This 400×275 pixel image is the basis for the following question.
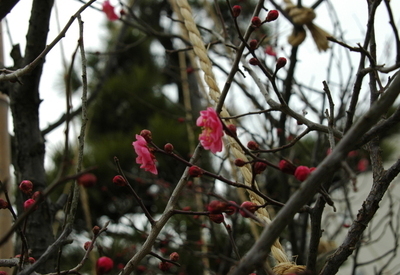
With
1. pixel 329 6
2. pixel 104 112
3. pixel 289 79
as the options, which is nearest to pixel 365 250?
pixel 104 112

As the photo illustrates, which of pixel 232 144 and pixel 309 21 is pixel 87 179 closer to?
pixel 232 144

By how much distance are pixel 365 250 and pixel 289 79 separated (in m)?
4.44

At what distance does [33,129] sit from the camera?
42.0 inches

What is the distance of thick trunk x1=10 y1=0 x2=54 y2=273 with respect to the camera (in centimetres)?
100

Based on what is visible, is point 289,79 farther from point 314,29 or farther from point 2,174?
point 2,174

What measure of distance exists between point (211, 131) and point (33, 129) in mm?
637

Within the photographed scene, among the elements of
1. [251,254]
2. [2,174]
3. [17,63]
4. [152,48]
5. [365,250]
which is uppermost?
[152,48]

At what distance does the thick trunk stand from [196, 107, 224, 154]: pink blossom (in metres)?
0.57

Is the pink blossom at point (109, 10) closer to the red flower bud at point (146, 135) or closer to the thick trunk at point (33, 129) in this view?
the thick trunk at point (33, 129)

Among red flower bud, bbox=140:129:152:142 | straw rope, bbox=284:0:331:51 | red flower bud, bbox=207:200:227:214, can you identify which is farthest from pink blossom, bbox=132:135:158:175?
straw rope, bbox=284:0:331:51

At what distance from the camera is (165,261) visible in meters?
0.60

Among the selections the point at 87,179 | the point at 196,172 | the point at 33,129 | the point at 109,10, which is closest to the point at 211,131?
the point at 196,172

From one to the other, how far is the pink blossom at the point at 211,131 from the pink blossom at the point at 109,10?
1.30 metres

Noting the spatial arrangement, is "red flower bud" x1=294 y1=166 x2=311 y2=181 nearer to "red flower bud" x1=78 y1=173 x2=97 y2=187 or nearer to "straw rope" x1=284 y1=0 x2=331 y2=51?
"red flower bud" x1=78 y1=173 x2=97 y2=187
